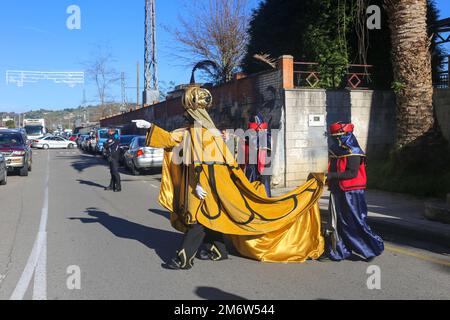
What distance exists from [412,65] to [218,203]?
26.3 feet

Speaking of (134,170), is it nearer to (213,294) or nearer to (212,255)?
(212,255)

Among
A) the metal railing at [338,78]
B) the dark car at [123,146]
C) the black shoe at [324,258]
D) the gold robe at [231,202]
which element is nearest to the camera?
the gold robe at [231,202]

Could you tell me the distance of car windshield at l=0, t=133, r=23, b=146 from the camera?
19.5 metres

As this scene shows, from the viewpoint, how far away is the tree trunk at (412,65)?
11773mm

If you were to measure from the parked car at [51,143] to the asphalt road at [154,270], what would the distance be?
45.1 meters

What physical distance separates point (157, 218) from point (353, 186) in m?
4.83

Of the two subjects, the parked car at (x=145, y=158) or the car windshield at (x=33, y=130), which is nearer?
the parked car at (x=145, y=158)

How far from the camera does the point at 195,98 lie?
5.87 m

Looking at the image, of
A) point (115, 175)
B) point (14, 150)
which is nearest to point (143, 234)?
point (115, 175)

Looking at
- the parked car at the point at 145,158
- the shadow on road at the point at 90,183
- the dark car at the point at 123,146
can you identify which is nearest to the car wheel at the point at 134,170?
the parked car at the point at 145,158

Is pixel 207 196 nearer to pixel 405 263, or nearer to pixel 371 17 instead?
pixel 405 263

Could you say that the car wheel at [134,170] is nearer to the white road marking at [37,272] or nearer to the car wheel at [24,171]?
the car wheel at [24,171]

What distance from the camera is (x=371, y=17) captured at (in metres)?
15.0
